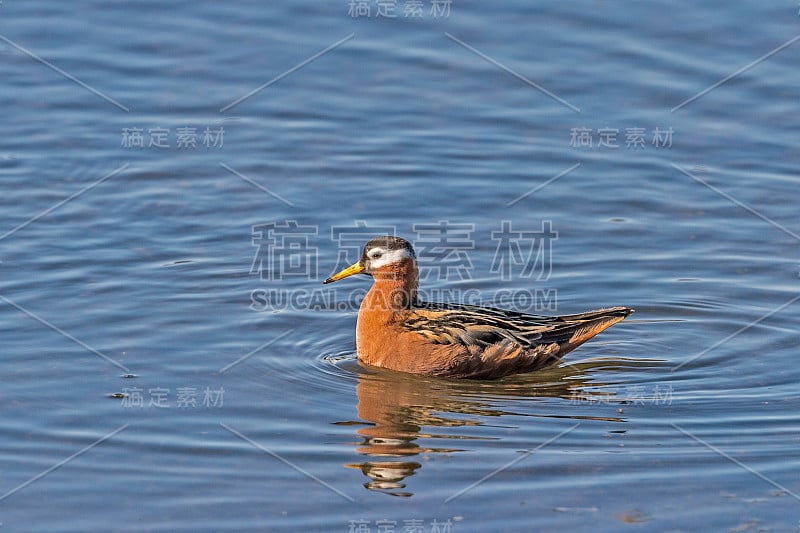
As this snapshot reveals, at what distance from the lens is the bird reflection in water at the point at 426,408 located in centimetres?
1056

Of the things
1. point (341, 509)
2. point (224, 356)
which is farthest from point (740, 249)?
point (341, 509)

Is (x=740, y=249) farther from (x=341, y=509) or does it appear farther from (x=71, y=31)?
(x=71, y=31)

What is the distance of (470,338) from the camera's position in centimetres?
1306

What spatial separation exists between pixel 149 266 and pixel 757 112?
9.50 meters

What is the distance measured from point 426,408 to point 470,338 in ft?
4.36

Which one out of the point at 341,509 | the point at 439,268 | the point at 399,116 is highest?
the point at 399,116

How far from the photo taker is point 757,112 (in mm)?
18562

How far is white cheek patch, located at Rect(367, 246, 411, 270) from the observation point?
1362cm

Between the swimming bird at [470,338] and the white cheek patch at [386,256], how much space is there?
77 mm

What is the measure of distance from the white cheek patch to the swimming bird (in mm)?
77
